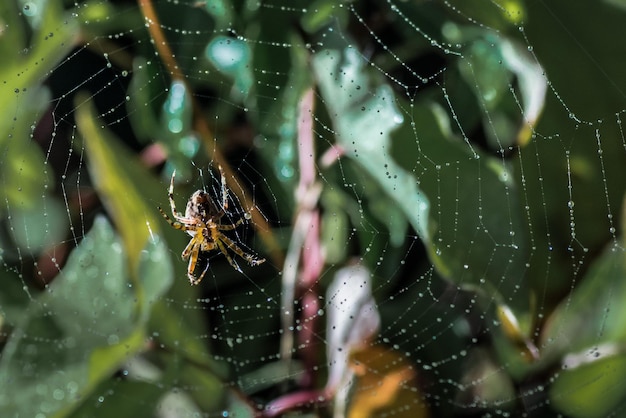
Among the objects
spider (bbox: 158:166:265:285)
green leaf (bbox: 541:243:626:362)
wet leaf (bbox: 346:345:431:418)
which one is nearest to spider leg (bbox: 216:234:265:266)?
spider (bbox: 158:166:265:285)

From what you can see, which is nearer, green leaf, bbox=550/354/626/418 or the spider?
green leaf, bbox=550/354/626/418

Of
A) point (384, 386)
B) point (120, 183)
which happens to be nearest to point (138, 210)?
point (120, 183)

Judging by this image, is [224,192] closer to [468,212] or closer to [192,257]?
[192,257]

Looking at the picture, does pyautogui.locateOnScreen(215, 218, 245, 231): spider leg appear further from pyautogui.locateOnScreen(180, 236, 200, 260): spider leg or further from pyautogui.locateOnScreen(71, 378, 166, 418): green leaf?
pyautogui.locateOnScreen(71, 378, 166, 418): green leaf

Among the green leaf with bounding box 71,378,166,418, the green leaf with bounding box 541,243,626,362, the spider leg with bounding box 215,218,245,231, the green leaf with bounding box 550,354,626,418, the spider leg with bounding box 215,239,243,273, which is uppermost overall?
the spider leg with bounding box 215,218,245,231

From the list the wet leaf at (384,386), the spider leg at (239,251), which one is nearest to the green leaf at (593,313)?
the wet leaf at (384,386)

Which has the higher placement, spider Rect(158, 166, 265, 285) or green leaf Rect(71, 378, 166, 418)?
spider Rect(158, 166, 265, 285)

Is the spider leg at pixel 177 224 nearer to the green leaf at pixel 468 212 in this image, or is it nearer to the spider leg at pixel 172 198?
the spider leg at pixel 172 198
